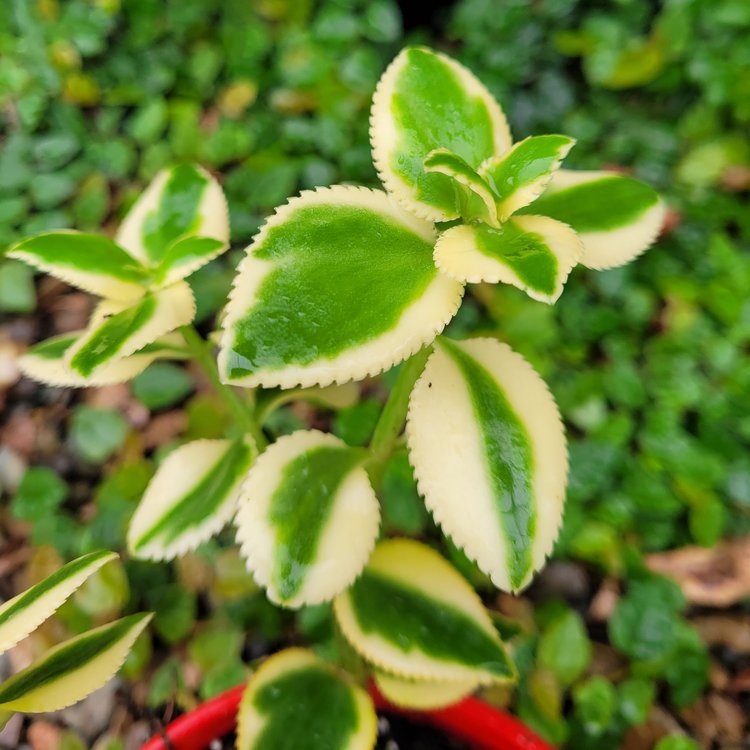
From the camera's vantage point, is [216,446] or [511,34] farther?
[511,34]

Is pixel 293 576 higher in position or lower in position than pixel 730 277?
higher

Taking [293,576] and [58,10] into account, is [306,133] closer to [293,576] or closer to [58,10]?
[58,10]

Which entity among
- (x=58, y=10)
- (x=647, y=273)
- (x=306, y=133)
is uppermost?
(x=58, y=10)

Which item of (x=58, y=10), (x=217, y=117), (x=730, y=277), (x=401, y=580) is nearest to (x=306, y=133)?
(x=217, y=117)

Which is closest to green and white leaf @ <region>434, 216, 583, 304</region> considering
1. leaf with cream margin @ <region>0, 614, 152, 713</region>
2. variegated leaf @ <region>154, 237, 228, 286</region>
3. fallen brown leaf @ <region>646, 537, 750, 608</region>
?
variegated leaf @ <region>154, 237, 228, 286</region>

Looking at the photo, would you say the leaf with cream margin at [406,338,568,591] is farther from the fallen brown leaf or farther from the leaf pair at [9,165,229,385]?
the fallen brown leaf

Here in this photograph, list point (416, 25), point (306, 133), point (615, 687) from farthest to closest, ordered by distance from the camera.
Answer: point (416, 25) → point (306, 133) → point (615, 687)

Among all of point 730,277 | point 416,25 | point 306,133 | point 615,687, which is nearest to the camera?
point 615,687
